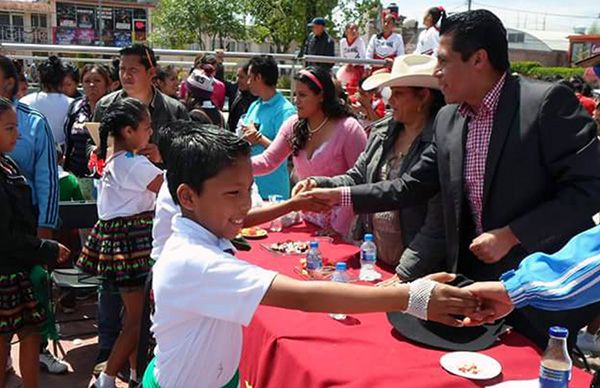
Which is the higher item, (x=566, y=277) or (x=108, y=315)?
(x=566, y=277)

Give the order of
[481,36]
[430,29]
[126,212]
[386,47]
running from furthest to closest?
[386,47]
[430,29]
[126,212]
[481,36]

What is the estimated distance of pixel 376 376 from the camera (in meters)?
1.76

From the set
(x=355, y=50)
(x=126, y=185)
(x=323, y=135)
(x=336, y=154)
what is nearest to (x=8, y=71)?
(x=126, y=185)

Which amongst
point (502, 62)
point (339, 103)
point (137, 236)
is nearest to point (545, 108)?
point (502, 62)

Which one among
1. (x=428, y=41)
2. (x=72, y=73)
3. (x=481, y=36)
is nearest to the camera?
(x=481, y=36)

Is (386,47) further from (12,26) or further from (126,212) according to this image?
(12,26)

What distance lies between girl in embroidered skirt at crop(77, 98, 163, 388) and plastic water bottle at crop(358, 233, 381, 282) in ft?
3.99

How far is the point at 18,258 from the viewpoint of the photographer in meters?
3.02

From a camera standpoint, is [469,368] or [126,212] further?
[126,212]

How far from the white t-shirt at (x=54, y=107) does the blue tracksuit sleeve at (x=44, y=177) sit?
1.88 metres

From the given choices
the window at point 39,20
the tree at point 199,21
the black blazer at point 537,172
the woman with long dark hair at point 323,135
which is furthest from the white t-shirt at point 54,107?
the window at point 39,20

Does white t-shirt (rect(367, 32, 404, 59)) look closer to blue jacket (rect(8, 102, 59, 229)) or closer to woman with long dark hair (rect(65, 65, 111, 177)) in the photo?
woman with long dark hair (rect(65, 65, 111, 177))

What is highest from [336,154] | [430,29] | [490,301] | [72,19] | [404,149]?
[72,19]

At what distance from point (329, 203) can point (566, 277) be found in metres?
1.47
